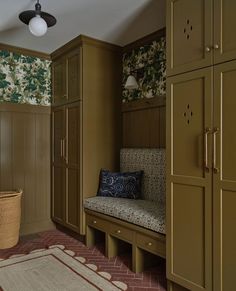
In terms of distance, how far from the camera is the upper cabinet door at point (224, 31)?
170 cm

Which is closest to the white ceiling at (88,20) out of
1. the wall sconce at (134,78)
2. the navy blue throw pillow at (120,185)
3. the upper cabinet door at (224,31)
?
the wall sconce at (134,78)

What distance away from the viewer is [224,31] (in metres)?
1.74

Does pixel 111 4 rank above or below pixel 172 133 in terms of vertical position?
above

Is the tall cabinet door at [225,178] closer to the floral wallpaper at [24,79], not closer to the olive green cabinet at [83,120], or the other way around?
the olive green cabinet at [83,120]

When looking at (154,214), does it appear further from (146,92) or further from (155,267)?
(146,92)

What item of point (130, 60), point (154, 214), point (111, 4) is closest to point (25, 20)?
point (111, 4)

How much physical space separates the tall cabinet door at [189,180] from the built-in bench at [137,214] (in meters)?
0.23

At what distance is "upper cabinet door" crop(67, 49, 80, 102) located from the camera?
3.22 metres

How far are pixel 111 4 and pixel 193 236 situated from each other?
82.2 inches

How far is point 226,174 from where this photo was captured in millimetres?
1736

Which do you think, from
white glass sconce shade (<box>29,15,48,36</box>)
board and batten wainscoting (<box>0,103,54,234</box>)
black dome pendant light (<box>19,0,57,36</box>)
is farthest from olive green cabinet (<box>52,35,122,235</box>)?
white glass sconce shade (<box>29,15,48,36</box>)

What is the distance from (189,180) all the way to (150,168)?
3.59 ft

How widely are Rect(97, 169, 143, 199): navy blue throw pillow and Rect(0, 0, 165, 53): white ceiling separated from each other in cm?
162

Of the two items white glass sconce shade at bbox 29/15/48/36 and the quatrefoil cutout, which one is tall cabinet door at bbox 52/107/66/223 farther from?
the quatrefoil cutout
